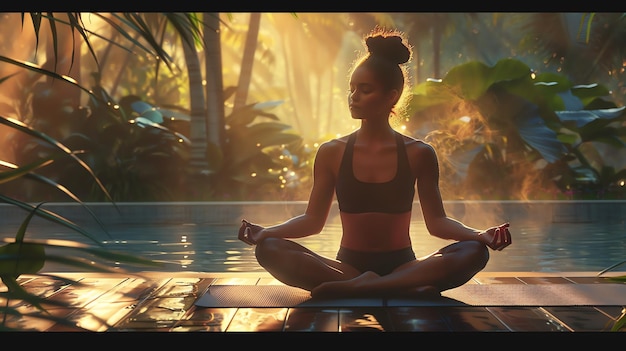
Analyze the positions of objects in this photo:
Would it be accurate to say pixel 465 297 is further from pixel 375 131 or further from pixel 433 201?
pixel 375 131

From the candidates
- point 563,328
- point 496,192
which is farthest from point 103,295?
point 496,192

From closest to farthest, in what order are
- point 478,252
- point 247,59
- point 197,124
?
point 478,252 < point 197,124 < point 247,59

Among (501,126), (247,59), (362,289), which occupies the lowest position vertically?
(362,289)

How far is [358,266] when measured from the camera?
157 inches

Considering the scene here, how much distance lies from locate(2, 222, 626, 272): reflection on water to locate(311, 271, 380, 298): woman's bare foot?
237cm

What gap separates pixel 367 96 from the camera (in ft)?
13.0

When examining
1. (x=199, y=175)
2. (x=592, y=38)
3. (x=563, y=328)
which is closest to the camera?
(x=563, y=328)

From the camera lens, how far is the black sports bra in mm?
Answer: 3926

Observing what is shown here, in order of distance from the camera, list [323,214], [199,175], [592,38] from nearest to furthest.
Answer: [323,214] < [199,175] < [592,38]

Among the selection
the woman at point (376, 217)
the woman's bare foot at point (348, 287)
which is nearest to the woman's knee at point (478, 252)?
the woman at point (376, 217)

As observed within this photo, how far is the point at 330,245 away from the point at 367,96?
443 cm

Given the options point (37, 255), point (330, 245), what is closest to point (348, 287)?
point (37, 255)
